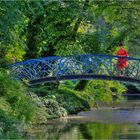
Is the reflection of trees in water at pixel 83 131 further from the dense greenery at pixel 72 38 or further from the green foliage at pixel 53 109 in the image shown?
the dense greenery at pixel 72 38

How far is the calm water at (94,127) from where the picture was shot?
20.6m

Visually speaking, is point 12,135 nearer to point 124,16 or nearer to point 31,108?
point 31,108

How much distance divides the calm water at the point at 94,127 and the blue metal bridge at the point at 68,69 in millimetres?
2037

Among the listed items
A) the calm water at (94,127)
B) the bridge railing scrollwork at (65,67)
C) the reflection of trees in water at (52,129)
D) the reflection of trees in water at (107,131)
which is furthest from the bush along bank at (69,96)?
the reflection of trees in water at (107,131)

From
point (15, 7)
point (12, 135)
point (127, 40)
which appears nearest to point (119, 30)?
point (127, 40)

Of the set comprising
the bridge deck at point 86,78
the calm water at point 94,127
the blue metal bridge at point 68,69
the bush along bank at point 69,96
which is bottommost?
the calm water at point 94,127

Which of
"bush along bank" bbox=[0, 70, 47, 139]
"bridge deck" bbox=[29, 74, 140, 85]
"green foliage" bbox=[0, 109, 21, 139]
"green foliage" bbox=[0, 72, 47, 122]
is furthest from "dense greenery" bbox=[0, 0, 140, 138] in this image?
"green foliage" bbox=[0, 109, 21, 139]

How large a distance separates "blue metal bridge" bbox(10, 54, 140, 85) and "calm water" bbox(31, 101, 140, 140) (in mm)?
2037

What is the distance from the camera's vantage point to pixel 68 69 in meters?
28.4

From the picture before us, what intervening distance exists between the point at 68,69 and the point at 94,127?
5.53m

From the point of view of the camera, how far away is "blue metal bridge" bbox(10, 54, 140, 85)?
89.2 ft

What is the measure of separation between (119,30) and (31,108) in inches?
527

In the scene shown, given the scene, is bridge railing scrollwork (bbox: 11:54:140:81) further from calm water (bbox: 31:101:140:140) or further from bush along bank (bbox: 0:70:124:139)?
calm water (bbox: 31:101:140:140)

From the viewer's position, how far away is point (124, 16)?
31.5m
